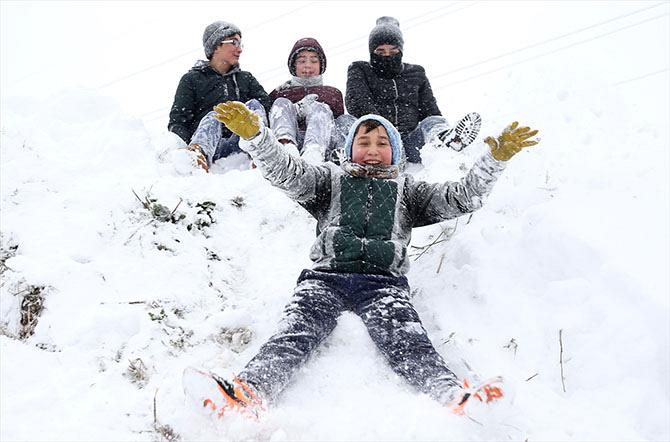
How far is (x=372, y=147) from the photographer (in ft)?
12.8

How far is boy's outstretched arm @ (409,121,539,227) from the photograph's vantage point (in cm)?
347

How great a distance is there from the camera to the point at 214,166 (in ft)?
19.5

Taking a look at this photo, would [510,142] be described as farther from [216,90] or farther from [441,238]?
[216,90]

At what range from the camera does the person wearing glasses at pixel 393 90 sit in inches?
235

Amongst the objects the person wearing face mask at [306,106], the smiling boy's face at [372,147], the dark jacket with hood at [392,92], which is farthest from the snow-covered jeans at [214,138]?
the smiling boy's face at [372,147]

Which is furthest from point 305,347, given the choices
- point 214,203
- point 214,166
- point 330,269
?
point 214,166

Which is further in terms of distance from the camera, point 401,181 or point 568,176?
point 568,176

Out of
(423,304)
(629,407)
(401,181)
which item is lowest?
(629,407)

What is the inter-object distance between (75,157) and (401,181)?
3.29m

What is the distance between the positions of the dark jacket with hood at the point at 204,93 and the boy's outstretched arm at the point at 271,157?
2619 millimetres

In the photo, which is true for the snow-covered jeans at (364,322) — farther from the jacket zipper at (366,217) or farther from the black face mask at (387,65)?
the black face mask at (387,65)

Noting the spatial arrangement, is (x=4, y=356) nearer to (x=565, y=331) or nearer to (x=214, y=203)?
(x=214, y=203)

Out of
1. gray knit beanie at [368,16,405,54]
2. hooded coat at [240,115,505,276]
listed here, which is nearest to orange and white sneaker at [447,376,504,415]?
hooded coat at [240,115,505,276]

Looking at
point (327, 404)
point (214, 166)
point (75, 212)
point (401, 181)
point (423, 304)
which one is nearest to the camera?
point (327, 404)
